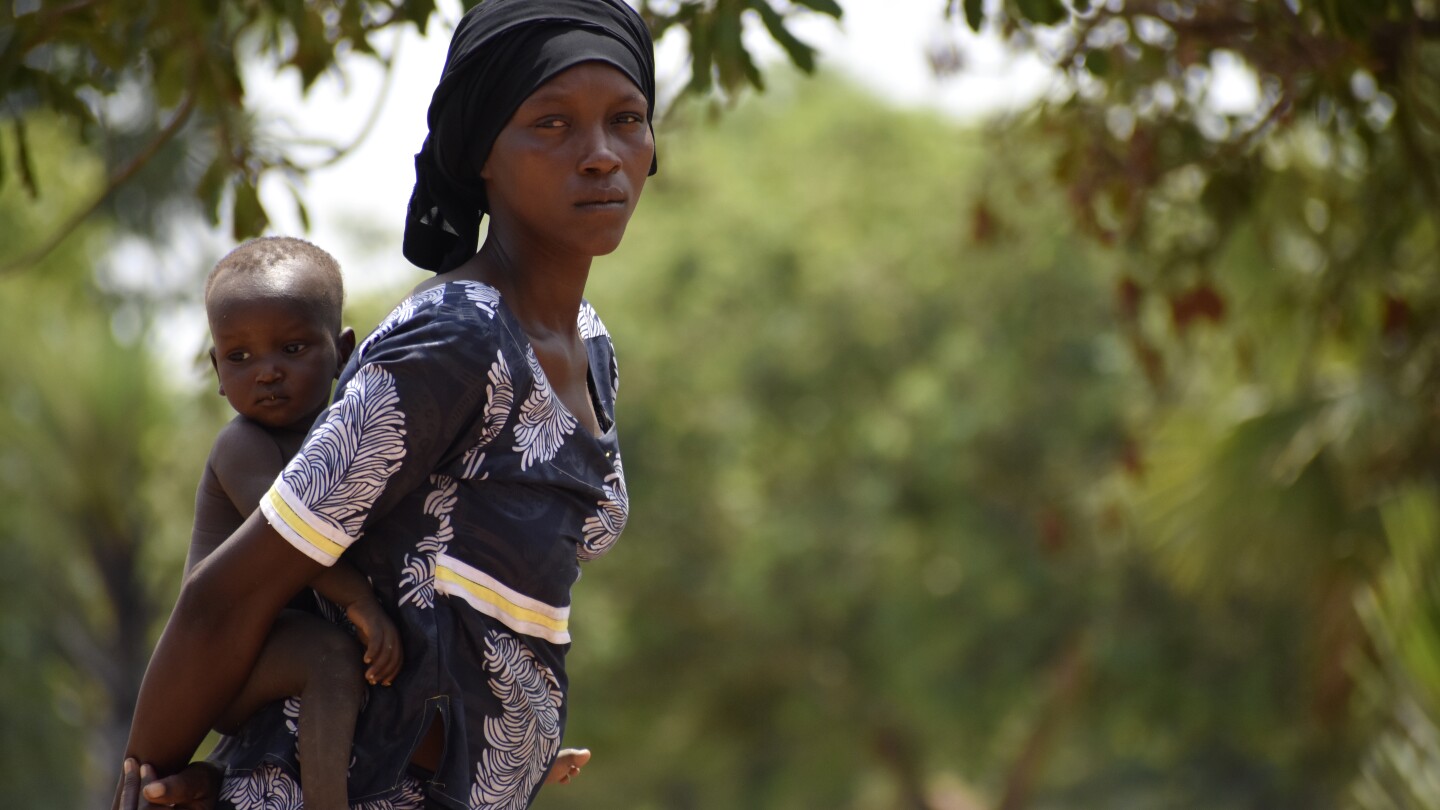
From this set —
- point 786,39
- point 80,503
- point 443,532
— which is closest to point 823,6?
point 786,39

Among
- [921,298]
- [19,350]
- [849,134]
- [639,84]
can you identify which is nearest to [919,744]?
[921,298]

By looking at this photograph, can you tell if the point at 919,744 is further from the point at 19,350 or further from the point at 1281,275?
the point at 1281,275

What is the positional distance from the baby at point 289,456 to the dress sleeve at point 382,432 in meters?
0.10

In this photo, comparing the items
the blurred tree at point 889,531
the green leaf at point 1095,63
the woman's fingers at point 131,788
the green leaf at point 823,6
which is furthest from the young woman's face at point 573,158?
the blurred tree at point 889,531

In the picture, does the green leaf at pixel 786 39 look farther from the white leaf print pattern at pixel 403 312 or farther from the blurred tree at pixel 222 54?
the white leaf print pattern at pixel 403 312

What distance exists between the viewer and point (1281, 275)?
716cm

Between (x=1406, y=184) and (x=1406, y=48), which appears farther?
(x=1406, y=184)

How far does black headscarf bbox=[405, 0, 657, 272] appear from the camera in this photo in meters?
2.07

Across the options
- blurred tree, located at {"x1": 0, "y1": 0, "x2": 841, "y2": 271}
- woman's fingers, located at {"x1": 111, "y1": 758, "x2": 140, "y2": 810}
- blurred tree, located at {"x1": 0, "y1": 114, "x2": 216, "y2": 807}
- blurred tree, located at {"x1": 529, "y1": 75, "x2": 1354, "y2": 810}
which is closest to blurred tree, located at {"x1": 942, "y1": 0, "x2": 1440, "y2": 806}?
blurred tree, located at {"x1": 0, "y1": 0, "x2": 841, "y2": 271}

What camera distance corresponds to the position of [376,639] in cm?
193

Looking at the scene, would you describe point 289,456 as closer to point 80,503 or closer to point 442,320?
point 442,320

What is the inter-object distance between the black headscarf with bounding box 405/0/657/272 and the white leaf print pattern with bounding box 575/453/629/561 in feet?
1.17

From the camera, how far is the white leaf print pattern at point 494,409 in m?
1.98

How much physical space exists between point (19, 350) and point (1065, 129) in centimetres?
1193
